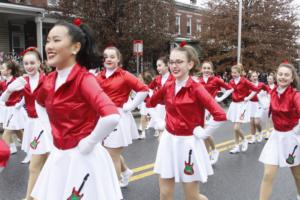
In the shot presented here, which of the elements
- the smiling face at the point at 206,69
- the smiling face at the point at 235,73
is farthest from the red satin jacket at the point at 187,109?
the smiling face at the point at 235,73

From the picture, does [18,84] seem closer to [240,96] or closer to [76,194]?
[76,194]

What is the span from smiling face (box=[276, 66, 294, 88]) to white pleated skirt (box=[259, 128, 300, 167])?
1.92ft

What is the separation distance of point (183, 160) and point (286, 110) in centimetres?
150

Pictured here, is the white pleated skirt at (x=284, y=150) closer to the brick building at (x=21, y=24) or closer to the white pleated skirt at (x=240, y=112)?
the white pleated skirt at (x=240, y=112)

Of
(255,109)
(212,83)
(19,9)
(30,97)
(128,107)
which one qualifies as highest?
(19,9)

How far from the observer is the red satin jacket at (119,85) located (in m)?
5.25

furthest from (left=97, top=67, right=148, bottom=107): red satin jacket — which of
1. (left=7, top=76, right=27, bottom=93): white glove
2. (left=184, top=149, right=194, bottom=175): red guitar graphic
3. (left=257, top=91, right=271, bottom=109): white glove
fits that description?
(left=257, top=91, right=271, bottom=109): white glove

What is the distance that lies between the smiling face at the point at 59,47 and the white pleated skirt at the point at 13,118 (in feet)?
16.8

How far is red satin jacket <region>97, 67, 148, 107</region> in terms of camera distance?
525 centimetres

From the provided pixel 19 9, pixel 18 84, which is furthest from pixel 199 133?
pixel 19 9

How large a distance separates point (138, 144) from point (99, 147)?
614cm

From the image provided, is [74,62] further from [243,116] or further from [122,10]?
[122,10]

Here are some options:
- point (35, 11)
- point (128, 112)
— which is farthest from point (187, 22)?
point (128, 112)

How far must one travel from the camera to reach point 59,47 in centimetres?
271
